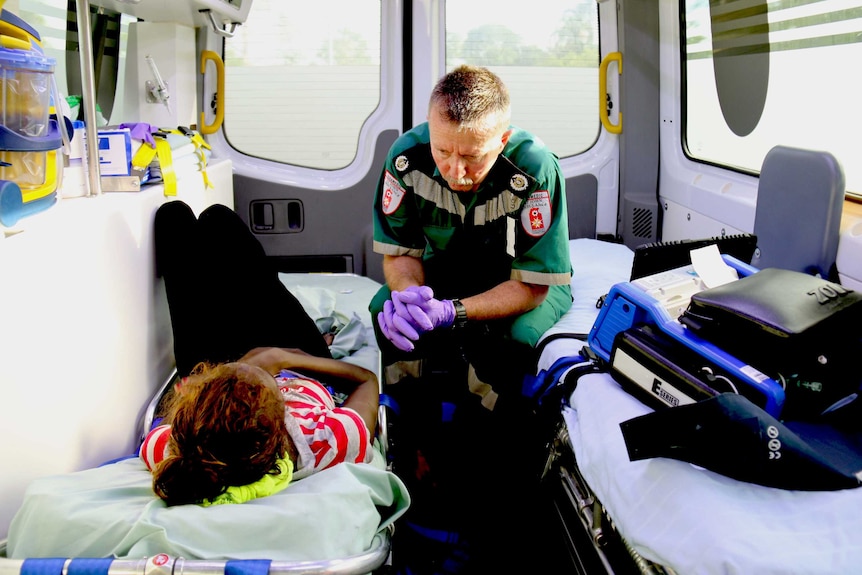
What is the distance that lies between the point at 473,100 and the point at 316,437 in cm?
113

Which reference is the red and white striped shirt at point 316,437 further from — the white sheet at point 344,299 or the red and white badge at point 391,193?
the red and white badge at point 391,193

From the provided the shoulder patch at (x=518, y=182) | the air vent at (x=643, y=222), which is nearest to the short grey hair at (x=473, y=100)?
the shoulder patch at (x=518, y=182)

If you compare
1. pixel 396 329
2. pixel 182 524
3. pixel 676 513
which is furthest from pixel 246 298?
pixel 676 513

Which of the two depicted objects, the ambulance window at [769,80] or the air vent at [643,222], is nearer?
the ambulance window at [769,80]

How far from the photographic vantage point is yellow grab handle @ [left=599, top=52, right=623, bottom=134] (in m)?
3.63

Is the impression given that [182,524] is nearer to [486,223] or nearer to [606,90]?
[486,223]

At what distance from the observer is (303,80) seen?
11.7ft

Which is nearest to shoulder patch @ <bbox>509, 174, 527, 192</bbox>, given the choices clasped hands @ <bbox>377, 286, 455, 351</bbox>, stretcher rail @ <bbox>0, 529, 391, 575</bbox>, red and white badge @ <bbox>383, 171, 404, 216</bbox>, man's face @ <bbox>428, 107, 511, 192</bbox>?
man's face @ <bbox>428, 107, 511, 192</bbox>

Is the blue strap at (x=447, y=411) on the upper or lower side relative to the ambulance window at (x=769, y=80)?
lower

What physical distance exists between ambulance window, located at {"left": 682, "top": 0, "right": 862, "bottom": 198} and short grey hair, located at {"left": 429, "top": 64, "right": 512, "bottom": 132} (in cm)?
93

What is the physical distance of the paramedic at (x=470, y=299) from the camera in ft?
7.29

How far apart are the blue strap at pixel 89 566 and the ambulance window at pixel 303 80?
2.72m

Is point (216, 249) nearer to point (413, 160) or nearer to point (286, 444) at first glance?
point (413, 160)

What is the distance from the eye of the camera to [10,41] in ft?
4.74
